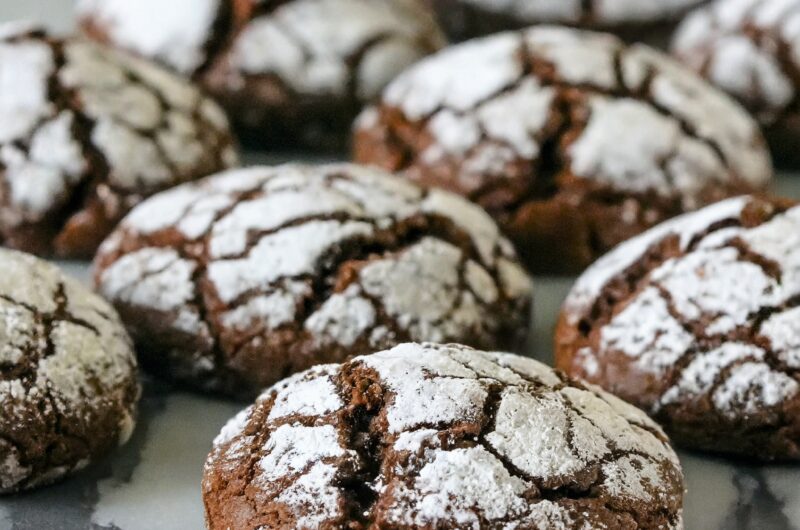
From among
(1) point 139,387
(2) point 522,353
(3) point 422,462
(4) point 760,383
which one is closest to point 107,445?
(1) point 139,387

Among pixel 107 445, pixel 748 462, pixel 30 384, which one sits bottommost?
pixel 748 462

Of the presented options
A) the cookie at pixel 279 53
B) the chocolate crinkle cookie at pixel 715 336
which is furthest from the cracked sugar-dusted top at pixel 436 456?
the cookie at pixel 279 53

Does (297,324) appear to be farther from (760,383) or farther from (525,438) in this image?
(760,383)

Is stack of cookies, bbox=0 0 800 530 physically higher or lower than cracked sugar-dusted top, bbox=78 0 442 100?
lower

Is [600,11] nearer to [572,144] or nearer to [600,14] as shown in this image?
[600,14]

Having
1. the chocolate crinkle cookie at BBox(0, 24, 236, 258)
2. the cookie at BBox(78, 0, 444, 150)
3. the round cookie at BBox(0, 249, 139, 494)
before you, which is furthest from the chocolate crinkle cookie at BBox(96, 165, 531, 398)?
the cookie at BBox(78, 0, 444, 150)

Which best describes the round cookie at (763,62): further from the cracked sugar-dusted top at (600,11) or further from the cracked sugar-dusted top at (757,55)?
the cracked sugar-dusted top at (600,11)

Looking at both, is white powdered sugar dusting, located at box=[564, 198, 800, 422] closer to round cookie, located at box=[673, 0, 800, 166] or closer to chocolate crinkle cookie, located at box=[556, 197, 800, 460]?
chocolate crinkle cookie, located at box=[556, 197, 800, 460]
